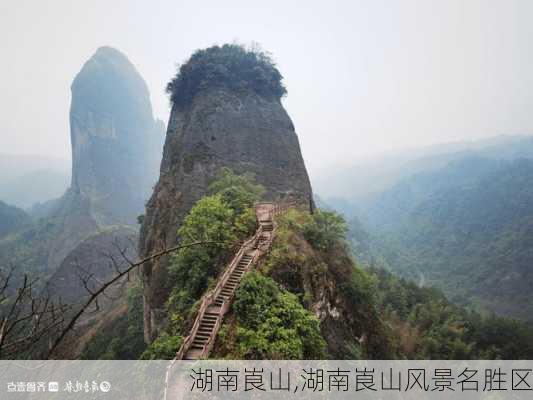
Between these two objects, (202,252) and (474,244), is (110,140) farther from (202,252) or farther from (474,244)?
(474,244)

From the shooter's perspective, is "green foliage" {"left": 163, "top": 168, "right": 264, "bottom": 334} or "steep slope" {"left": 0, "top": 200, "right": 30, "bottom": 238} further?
"steep slope" {"left": 0, "top": 200, "right": 30, "bottom": 238}

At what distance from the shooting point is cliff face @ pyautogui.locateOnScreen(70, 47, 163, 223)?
102375 millimetres

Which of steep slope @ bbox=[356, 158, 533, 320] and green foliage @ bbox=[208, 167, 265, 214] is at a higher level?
green foliage @ bbox=[208, 167, 265, 214]

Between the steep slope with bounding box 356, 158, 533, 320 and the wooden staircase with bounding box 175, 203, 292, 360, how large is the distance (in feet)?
196

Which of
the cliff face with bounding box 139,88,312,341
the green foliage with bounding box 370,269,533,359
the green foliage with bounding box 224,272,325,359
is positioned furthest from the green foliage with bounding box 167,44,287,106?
the green foliage with bounding box 224,272,325,359

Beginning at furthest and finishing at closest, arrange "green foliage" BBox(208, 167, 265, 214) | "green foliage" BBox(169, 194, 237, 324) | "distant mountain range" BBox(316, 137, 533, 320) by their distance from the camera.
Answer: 1. "distant mountain range" BBox(316, 137, 533, 320)
2. "green foliage" BBox(208, 167, 265, 214)
3. "green foliage" BBox(169, 194, 237, 324)

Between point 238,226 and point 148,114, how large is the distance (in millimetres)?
154957

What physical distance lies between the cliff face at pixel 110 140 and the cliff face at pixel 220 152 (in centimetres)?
7156

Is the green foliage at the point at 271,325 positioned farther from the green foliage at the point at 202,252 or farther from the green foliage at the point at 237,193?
the green foliage at the point at 237,193

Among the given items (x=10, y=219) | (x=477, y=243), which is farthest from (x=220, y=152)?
(x=10, y=219)

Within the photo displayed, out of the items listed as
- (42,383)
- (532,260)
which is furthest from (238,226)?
(532,260)

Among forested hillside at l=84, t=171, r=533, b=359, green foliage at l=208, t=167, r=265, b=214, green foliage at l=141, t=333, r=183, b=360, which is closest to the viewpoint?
green foliage at l=141, t=333, r=183, b=360

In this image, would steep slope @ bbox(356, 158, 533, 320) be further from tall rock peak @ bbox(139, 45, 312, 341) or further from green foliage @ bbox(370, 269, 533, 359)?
tall rock peak @ bbox(139, 45, 312, 341)

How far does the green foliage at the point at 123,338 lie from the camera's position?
74.2ft
